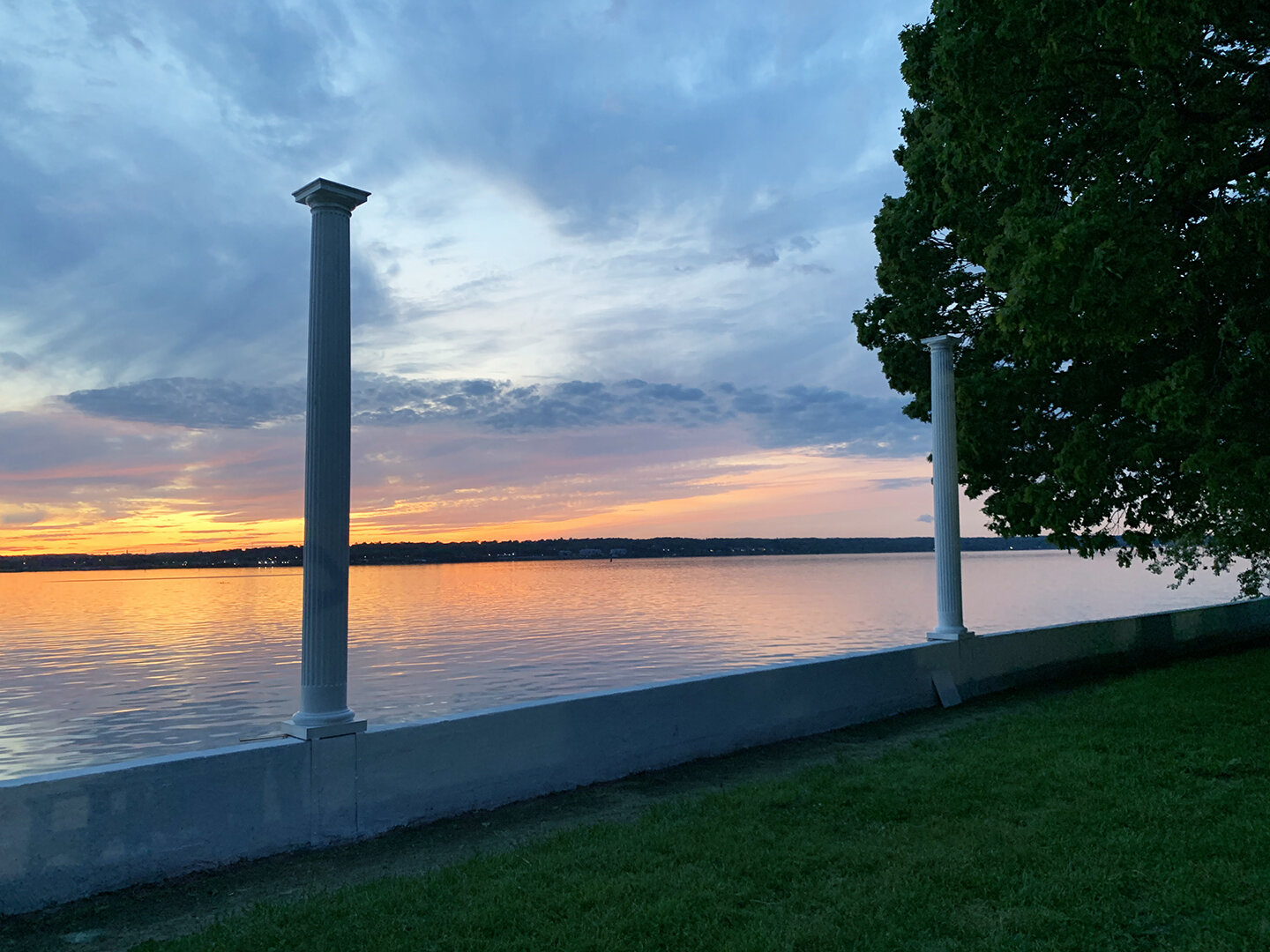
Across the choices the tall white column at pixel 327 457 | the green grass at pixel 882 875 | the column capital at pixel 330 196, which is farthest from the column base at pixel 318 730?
the column capital at pixel 330 196

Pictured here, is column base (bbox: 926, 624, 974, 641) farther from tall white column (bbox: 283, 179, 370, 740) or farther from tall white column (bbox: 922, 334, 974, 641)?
tall white column (bbox: 283, 179, 370, 740)

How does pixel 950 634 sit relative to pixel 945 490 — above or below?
below

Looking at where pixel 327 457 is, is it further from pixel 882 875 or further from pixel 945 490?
pixel 945 490

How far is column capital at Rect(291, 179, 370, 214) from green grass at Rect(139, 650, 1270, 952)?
543 cm

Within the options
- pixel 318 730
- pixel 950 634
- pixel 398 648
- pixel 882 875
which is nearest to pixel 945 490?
pixel 950 634

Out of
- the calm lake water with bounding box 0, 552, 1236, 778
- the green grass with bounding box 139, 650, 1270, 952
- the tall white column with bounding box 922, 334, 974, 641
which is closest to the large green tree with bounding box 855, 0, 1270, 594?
the tall white column with bounding box 922, 334, 974, 641

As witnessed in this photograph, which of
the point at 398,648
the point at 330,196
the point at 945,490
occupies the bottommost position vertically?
the point at 398,648

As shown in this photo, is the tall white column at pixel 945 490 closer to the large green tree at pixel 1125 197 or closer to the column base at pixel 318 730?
the large green tree at pixel 1125 197

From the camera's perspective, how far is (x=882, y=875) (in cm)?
607

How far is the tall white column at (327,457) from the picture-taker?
7.71 metres

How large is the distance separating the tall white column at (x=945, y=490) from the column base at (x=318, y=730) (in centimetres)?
982

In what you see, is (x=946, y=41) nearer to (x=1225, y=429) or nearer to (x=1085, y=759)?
(x=1225, y=429)

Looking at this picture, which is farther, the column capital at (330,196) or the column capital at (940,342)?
the column capital at (940,342)

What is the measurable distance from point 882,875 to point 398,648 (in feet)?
140
